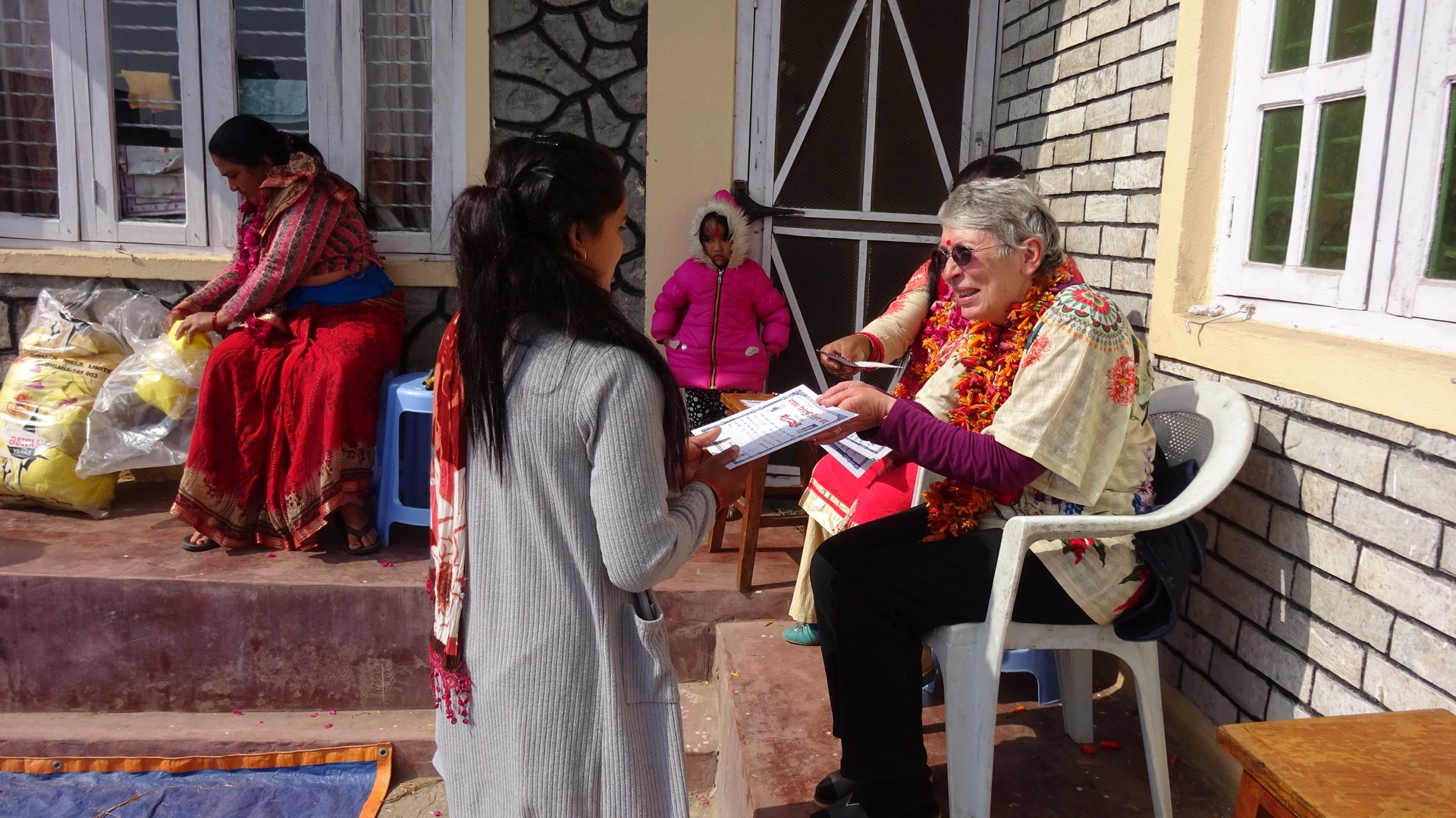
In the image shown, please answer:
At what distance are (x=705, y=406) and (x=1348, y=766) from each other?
3.22 meters

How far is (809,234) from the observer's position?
4.68 meters

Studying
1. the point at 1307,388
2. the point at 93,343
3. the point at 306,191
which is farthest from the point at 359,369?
the point at 1307,388

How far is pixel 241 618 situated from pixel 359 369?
1.01 meters

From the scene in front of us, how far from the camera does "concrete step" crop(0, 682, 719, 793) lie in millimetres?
3318

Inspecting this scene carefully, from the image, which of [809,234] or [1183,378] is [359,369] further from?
[1183,378]

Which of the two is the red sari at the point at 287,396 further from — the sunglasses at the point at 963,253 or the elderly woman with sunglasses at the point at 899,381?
the sunglasses at the point at 963,253

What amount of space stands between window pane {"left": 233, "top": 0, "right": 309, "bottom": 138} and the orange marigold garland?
11.2ft

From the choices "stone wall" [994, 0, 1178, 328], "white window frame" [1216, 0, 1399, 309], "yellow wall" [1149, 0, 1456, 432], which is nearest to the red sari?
"stone wall" [994, 0, 1178, 328]

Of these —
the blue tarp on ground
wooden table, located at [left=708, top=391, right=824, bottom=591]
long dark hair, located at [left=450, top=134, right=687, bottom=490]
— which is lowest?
the blue tarp on ground

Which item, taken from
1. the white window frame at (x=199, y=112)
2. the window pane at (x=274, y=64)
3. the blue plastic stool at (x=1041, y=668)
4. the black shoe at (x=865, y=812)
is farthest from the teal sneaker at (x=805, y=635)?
the window pane at (x=274, y=64)

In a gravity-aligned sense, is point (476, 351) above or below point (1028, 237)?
below

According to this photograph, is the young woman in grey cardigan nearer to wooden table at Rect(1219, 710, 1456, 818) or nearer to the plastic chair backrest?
wooden table at Rect(1219, 710, 1456, 818)

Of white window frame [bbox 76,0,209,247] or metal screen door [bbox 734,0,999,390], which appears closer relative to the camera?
white window frame [bbox 76,0,209,247]

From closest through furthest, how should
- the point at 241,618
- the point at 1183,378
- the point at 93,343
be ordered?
the point at 1183,378
the point at 241,618
the point at 93,343
